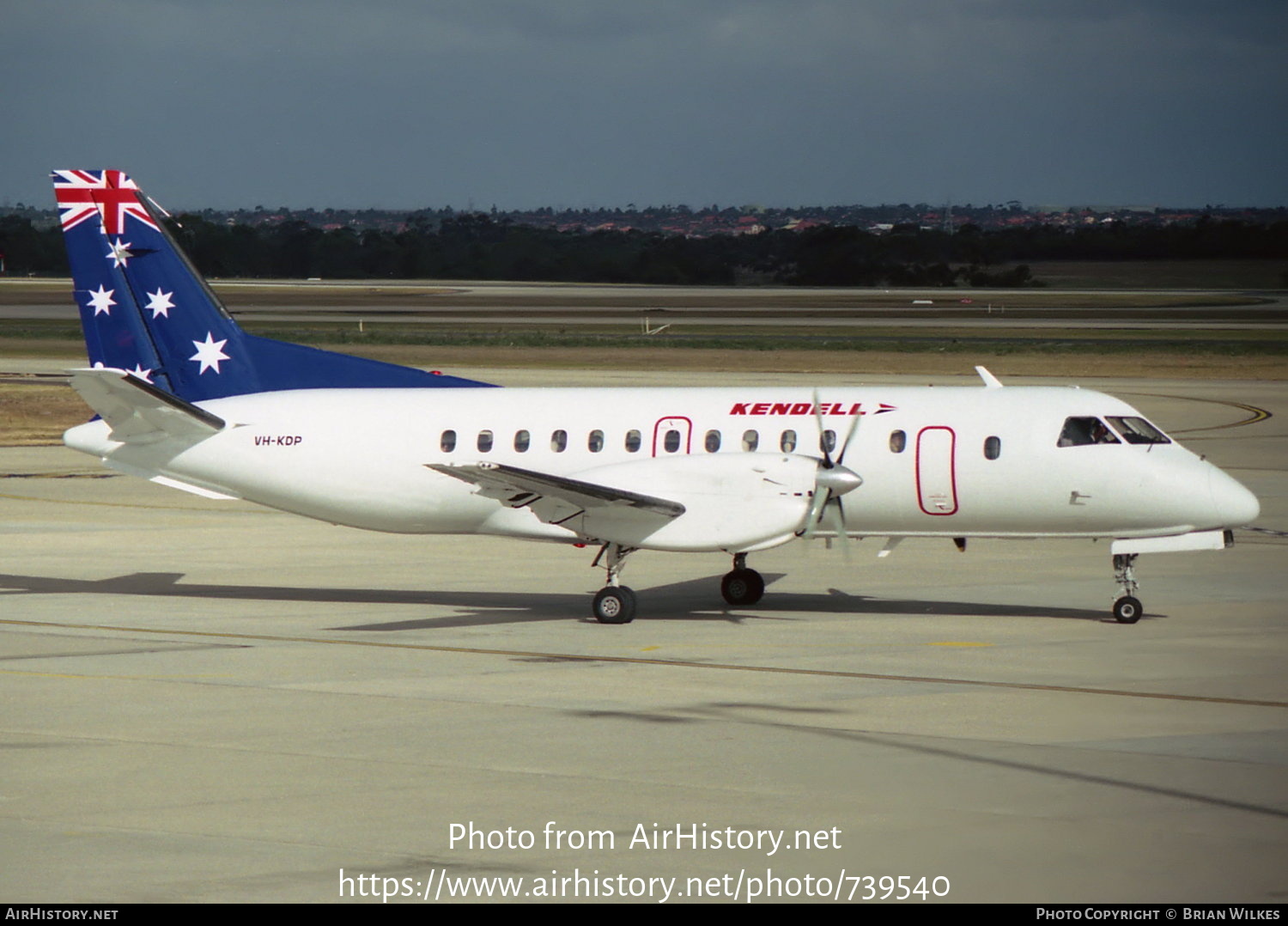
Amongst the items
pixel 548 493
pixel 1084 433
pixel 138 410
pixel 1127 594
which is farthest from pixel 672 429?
pixel 138 410

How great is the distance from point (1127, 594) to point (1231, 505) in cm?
188

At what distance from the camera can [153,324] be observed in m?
26.0

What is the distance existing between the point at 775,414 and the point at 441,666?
21.1 feet

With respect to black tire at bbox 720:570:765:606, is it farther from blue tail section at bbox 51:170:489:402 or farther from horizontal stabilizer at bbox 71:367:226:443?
horizontal stabilizer at bbox 71:367:226:443

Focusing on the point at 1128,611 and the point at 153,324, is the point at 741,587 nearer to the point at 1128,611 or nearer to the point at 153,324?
the point at 1128,611

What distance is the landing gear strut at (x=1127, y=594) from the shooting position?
22.6 meters

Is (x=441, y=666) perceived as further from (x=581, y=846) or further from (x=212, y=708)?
(x=581, y=846)

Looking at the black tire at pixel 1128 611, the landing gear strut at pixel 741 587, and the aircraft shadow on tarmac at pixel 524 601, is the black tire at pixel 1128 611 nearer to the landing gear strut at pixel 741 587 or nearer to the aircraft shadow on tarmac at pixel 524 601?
the aircraft shadow on tarmac at pixel 524 601

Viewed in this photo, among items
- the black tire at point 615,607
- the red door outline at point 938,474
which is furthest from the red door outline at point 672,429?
the red door outline at point 938,474

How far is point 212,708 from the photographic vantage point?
17.5 metres

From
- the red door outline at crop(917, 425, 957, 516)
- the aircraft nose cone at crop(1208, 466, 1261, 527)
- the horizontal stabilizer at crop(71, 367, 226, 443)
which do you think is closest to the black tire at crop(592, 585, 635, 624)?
the red door outline at crop(917, 425, 957, 516)

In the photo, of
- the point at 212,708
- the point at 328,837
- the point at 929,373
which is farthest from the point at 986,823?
the point at 929,373

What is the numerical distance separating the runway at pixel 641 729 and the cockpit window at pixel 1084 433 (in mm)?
2502

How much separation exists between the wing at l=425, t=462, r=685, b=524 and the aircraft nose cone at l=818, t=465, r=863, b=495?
6.44ft
